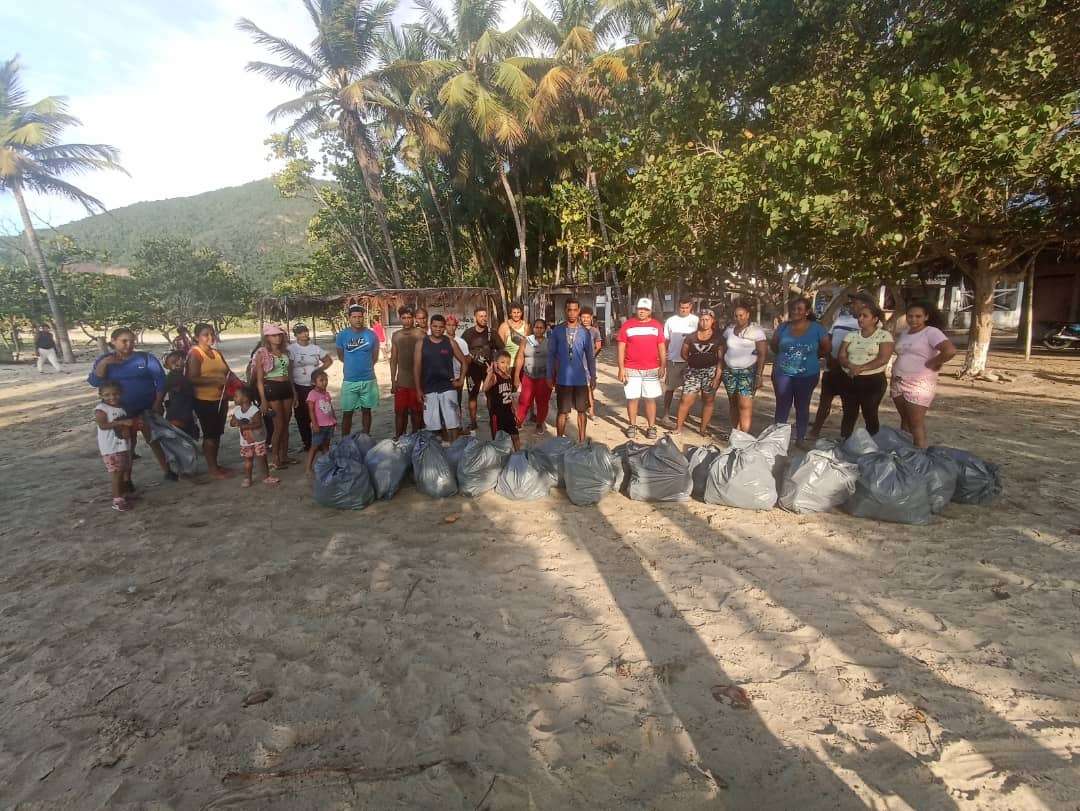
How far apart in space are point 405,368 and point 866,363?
434 cm

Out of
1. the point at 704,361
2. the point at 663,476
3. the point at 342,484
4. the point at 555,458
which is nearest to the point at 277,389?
the point at 342,484

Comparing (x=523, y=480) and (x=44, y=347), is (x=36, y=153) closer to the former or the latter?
(x=44, y=347)

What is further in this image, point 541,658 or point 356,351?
point 356,351

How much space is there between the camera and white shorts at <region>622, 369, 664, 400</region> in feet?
18.1

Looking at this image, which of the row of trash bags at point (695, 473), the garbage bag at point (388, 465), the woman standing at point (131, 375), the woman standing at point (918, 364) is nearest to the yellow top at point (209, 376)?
the woman standing at point (131, 375)

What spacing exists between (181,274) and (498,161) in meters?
18.0

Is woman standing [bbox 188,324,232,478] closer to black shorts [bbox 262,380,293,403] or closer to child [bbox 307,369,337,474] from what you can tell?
black shorts [bbox 262,380,293,403]

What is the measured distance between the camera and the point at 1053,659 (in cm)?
220

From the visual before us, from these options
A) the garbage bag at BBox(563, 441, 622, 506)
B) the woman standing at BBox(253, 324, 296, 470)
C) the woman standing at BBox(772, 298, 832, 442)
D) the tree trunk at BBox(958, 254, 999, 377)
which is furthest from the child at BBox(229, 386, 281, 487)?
the tree trunk at BBox(958, 254, 999, 377)

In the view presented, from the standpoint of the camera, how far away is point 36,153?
56.9ft

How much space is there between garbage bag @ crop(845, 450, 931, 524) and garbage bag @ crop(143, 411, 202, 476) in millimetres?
5515

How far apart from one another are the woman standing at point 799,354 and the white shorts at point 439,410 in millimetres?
3055

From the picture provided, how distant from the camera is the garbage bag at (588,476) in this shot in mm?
3926

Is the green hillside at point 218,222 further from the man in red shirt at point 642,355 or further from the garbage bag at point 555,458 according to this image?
the garbage bag at point 555,458
